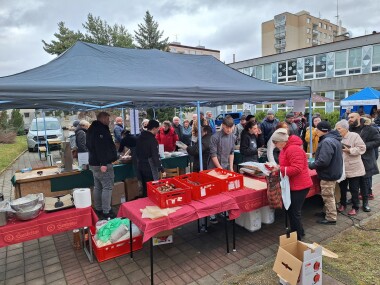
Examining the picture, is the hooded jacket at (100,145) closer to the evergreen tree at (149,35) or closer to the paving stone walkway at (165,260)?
the paving stone walkway at (165,260)

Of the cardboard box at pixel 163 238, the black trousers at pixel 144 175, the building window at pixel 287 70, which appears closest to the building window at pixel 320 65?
the building window at pixel 287 70

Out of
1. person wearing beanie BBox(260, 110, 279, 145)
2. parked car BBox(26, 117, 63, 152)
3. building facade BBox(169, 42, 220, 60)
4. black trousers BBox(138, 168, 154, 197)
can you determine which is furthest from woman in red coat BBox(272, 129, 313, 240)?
building facade BBox(169, 42, 220, 60)

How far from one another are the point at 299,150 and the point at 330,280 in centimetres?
148

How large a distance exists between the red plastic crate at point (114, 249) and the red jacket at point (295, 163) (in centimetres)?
216

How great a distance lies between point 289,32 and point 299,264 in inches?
2137

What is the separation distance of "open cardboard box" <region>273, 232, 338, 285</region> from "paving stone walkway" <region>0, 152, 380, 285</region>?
1.51ft

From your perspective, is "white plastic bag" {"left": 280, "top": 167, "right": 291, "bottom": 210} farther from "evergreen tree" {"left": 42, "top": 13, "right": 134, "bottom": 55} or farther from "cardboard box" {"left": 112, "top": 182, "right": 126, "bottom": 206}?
"evergreen tree" {"left": 42, "top": 13, "right": 134, "bottom": 55}

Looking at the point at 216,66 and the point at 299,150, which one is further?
the point at 216,66

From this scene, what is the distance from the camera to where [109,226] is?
360cm

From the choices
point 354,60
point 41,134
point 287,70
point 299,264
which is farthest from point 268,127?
point 287,70

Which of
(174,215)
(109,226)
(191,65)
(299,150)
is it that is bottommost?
(109,226)

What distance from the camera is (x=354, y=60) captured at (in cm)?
2103

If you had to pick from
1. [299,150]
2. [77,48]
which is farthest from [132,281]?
[77,48]

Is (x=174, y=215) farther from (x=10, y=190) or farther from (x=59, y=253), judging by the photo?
(x=10, y=190)
